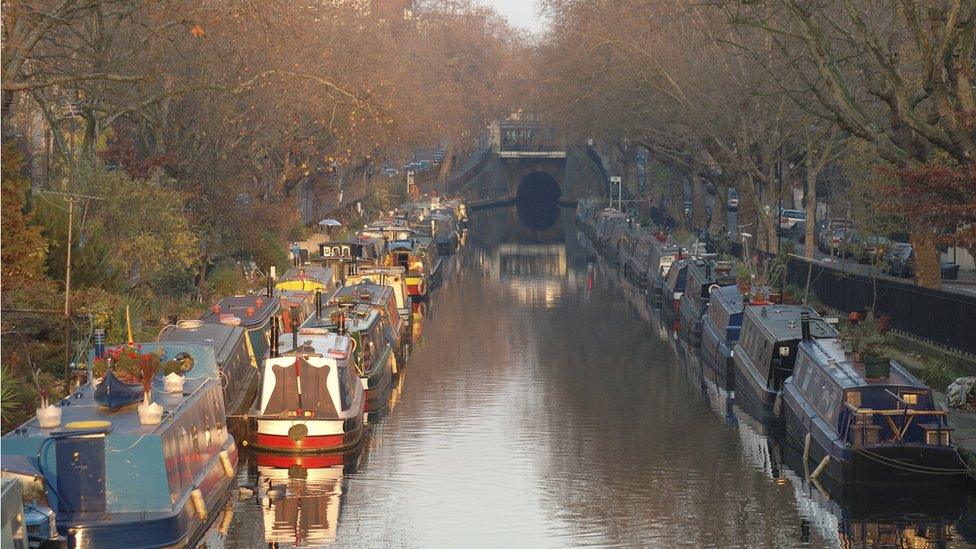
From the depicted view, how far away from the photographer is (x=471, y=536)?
1040 inches

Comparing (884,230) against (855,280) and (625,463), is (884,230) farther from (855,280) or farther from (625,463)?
(625,463)

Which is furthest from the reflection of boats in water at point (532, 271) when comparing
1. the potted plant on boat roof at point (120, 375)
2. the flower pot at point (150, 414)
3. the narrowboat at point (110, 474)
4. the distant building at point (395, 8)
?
the flower pot at point (150, 414)

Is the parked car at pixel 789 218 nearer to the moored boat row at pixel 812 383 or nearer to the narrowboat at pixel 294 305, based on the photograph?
the moored boat row at pixel 812 383

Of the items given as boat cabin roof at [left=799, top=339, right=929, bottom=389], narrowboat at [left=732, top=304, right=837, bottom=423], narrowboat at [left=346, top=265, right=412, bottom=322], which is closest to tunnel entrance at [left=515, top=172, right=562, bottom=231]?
narrowboat at [left=346, top=265, right=412, bottom=322]

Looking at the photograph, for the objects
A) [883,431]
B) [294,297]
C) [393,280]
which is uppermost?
[294,297]

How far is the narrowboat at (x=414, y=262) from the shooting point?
6594 centimetres

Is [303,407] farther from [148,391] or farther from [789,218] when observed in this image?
[789,218]

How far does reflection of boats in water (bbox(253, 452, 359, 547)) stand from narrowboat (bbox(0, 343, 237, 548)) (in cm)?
224

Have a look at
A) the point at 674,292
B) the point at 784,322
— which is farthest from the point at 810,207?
the point at 784,322

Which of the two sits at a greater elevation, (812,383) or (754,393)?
(812,383)

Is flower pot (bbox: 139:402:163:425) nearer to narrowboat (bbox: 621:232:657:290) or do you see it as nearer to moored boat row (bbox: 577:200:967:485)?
moored boat row (bbox: 577:200:967:485)

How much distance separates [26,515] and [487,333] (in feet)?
122

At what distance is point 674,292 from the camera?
203 feet

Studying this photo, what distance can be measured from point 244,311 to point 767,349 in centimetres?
1358
